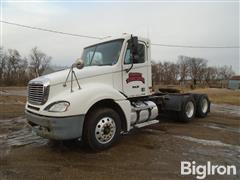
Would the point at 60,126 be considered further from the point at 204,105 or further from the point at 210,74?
the point at 210,74

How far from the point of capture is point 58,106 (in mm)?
4043

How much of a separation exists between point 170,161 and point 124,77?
7.70ft

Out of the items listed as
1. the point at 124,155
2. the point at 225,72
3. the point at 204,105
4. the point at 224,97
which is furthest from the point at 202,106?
the point at 225,72

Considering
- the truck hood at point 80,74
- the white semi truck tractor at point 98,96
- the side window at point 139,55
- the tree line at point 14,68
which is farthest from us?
the tree line at point 14,68

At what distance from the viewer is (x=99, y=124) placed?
14.7 ft

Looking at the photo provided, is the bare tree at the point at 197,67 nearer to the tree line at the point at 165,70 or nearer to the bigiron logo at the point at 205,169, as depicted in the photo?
the tree line at the point at 165,70

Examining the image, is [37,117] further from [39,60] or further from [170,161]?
[39,60]

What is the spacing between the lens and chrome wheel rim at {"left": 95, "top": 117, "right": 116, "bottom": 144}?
4.46 metres

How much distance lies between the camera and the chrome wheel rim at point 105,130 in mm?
4461

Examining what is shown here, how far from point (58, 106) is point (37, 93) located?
74 cm

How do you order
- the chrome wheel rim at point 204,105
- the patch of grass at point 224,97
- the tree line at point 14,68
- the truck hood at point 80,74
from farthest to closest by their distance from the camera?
the tree line at point 14,68 → the patch of grass at point 224,97 → the chrome wheel rim at point 204,105 → the truck hood at point 80,74

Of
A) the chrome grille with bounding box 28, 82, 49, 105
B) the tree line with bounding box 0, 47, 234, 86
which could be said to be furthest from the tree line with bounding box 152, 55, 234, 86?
the chrome grille with bounding box 28, 82, 49, 105

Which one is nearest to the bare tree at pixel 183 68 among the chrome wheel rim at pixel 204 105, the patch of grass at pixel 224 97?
the patch of grass at pixel 224 97

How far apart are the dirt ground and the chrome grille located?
1107 mm
